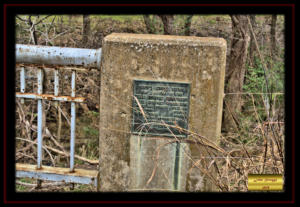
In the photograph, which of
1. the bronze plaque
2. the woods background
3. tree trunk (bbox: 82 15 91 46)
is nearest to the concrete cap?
the bronze plaque

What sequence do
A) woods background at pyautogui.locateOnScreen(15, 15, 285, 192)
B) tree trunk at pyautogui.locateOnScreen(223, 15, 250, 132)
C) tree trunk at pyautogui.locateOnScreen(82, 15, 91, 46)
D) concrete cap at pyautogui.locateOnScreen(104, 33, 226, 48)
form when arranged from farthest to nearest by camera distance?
tree trunk at pyautogui.locateOnScreen(82, 15, 91, 46) < tree trunk at pyautogui.locateOnScreen(223, 15, 250, 132) < woods background at pyautogui.locateOnScreen(15, 15, 285, 192) < concrete cap at pyautogui.locateOnScreen(104, 33, 226, 48)

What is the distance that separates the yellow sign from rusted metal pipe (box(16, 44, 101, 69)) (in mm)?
1420

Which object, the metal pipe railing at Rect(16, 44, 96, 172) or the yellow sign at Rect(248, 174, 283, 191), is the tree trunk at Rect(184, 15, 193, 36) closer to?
the metal pipe railing at Rect(16, 44, 96, 172)

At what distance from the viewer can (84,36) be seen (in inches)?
250

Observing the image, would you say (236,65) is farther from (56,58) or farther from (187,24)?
(56,58)

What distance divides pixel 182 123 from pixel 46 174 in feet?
3.91

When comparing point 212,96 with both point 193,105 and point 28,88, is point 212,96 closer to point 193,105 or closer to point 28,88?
point 193,105

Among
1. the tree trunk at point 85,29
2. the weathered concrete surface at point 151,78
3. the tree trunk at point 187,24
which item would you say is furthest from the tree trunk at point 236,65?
the weathered concrete surface at point 151,78

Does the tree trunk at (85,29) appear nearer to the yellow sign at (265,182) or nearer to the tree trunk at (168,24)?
the tree trunk at (168,24)

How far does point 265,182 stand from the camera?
8.03 ft

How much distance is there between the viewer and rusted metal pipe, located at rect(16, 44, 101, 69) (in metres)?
2.74

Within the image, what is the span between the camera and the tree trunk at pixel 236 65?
5602 millimetres

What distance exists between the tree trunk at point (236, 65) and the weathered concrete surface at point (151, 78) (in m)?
2.97


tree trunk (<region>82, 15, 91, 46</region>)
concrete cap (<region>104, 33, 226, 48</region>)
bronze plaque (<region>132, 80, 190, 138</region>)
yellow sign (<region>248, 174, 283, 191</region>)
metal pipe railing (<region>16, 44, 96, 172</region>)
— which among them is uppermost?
tree trunk (<region>82, 15, 91, 46</region>)
